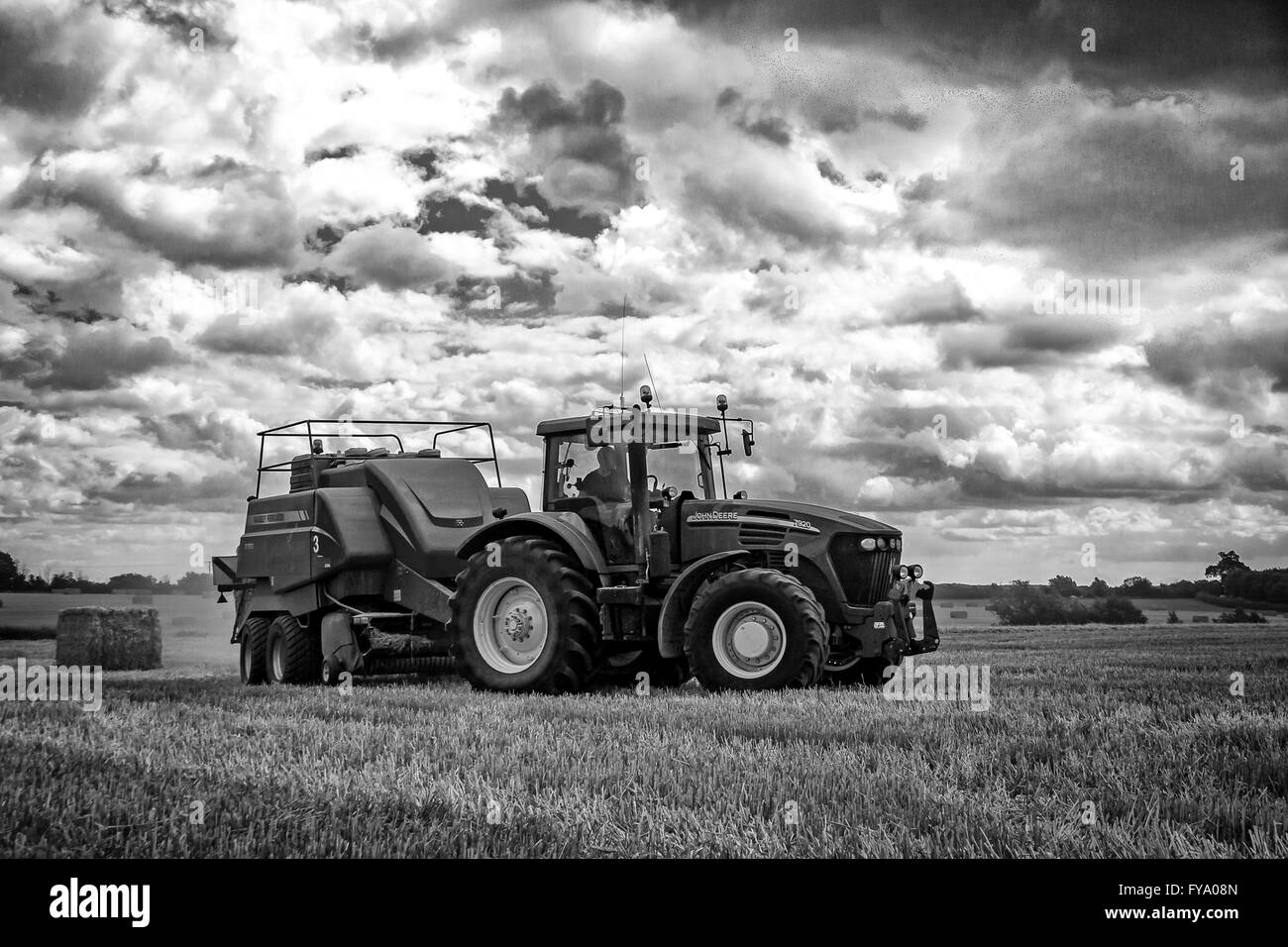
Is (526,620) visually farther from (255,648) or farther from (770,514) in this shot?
(255,648)

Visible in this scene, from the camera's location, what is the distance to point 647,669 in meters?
12.4

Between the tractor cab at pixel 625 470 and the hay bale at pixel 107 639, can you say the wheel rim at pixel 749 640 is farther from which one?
the hay bale at pixel 107 639

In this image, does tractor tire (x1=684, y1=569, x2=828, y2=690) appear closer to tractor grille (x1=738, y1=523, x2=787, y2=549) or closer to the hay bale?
tractor grille (x1=738, y1=523, x2=787, y2=549)

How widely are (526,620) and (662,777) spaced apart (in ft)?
20.6

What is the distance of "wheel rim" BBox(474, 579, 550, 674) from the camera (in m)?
11.9

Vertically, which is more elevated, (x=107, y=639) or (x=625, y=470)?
(x=625, y=470)

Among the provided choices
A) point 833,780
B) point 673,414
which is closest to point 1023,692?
point 673,414

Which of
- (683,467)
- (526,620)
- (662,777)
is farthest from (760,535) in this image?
(662,777)

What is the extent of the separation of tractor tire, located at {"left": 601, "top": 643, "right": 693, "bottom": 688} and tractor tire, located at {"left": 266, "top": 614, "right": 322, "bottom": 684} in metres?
4.36

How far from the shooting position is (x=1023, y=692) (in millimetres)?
10383

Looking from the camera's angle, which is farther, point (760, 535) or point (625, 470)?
point (625, 470)

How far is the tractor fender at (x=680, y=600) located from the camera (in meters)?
11.0
